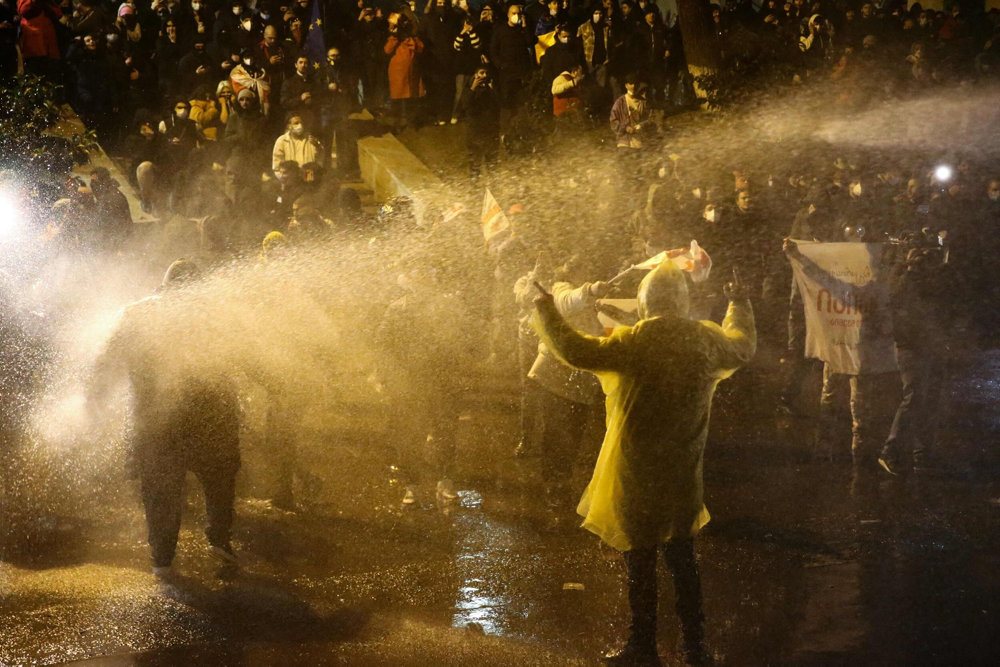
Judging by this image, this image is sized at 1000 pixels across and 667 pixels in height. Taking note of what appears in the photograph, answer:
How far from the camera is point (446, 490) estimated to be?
7.19 metres

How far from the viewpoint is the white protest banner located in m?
7.84

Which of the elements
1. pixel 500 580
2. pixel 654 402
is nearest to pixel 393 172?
pixel 500 580

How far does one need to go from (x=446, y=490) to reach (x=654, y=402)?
294 centimetres

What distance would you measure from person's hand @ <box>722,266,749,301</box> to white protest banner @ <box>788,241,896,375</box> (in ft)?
10.4

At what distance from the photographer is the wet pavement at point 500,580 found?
4.87 metres

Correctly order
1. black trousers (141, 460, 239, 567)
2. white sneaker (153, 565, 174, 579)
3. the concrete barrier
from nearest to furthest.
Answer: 1. black trousers (141, 460, 239, 567)
2. white sneaker (153, 565, 174, 579)
3. the concrete barrier

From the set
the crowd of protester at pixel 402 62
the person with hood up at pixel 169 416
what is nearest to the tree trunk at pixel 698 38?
the crowd of protester at pixel 402 62

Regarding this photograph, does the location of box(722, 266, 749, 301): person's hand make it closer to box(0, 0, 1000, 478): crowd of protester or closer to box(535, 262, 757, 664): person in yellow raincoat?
box(535, 262, 757, 664): person in yellow raincoat

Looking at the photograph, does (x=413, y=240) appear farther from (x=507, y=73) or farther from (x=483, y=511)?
(x=507, y=73)

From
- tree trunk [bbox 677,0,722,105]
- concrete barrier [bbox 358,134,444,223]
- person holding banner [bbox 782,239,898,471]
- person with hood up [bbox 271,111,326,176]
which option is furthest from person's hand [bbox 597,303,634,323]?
tree trunk [bbox 677,0,722,105]

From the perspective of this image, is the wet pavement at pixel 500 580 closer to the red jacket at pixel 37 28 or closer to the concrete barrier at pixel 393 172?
the concrete barrier at pixel 393 172

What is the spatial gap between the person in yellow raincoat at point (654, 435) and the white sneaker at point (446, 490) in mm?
2565

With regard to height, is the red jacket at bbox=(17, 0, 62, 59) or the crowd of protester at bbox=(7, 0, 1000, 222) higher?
the red jacket at bbox=(17, 0, 62, 59)

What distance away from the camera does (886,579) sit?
5590 mm
